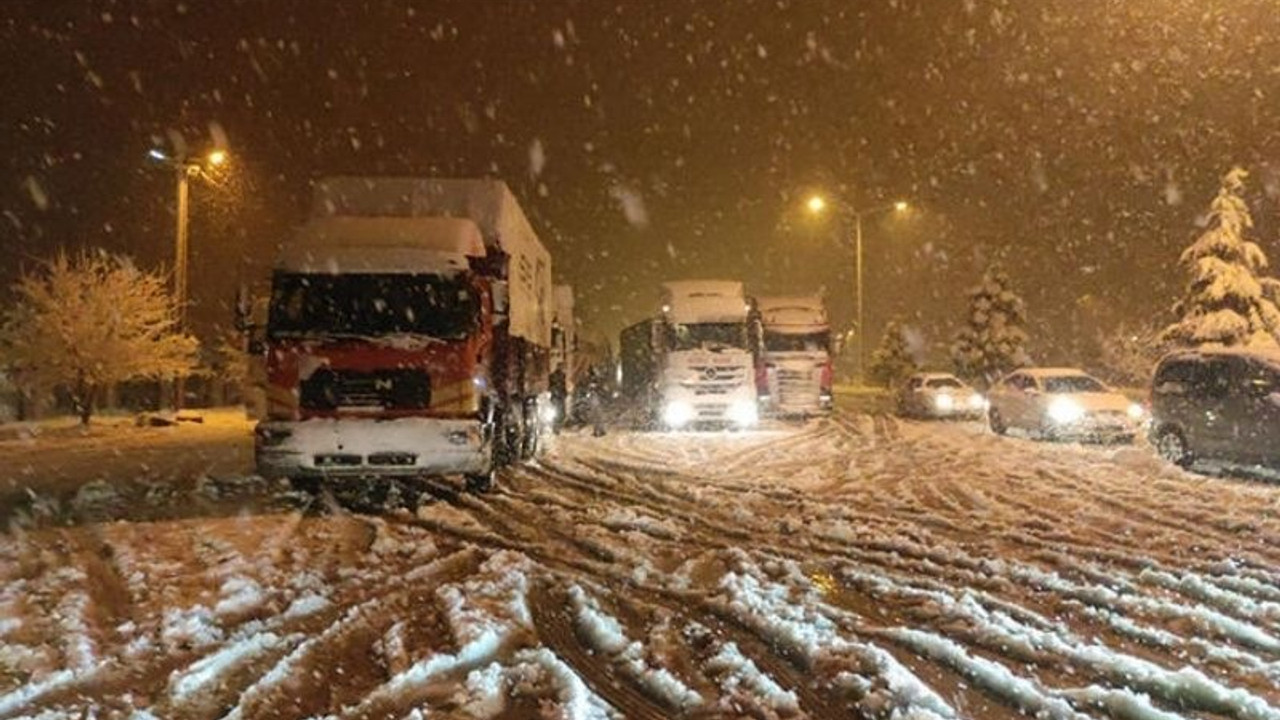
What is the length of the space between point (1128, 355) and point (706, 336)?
32.5 m

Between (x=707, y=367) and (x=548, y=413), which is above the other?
(x=707, y=367)

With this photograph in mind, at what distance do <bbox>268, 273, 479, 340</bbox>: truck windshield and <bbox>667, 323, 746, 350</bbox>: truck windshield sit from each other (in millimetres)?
12429

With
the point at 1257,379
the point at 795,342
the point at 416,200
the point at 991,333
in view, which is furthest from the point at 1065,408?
the point at 991,333

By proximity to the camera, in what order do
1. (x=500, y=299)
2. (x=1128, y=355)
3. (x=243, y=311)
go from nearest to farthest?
1. (x=243, y=311)
2. (x=500, y=299)
3. (x=1128, y=355)

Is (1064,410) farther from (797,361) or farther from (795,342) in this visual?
(795,342)

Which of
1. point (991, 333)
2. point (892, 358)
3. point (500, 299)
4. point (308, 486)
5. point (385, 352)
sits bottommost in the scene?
point (308, 486)

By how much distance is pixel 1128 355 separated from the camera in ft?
168

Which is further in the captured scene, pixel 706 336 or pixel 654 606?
pixel 706 336

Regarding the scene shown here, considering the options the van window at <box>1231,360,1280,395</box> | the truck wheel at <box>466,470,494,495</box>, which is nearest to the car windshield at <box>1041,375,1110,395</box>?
the van window at <box>1231,360,1280,395</box>

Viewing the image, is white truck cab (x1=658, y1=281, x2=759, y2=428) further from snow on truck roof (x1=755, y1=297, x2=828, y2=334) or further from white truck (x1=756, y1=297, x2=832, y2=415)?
snow on truck roof (x1=755, y1=297, x2=828, y2=334)

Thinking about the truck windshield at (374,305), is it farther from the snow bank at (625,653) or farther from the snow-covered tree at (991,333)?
the snow-covered tree at (991,333)

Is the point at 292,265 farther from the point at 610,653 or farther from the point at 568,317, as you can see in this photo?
the point at 568,317

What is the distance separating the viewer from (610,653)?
6.50m

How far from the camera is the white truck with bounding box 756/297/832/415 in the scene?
29.6 m
